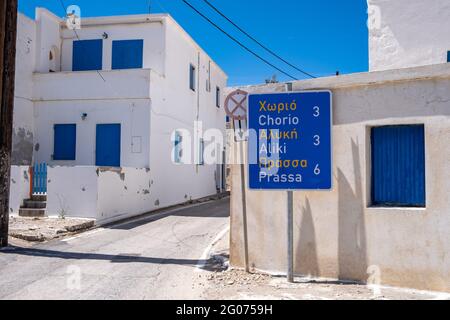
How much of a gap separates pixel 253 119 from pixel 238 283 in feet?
8.30

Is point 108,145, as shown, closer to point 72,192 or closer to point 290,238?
point 72,192

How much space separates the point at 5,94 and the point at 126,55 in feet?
32.5

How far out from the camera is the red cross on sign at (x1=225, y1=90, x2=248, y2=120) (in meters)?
7.27

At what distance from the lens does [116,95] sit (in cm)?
1709

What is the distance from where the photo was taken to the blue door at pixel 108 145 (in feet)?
56.2

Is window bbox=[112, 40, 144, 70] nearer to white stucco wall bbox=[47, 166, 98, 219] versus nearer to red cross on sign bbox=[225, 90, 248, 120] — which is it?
white stucco wall bbox=[47, 166, 98, 219]

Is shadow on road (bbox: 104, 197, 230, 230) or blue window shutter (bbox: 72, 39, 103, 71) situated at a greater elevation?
blue window shutter (bbox: 72, 39, 103, 71)

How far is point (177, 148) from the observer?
2084 centimetres

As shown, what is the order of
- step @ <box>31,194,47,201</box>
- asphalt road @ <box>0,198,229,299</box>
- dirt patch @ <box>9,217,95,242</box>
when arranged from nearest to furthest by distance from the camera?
asphalt road @ <box>0,198,229,299</box> < dirt patch @ <box>9,217,95,242</box> < step @ <box>31,194,47,201</box>

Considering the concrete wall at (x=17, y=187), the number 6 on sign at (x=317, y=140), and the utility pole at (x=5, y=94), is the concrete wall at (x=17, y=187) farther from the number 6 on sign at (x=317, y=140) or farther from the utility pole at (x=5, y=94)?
the number 6 on sign at (x=317, y=140)

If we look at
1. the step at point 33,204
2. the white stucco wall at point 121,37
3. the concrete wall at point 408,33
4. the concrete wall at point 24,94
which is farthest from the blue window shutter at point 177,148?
the concrete wall at point 408,33

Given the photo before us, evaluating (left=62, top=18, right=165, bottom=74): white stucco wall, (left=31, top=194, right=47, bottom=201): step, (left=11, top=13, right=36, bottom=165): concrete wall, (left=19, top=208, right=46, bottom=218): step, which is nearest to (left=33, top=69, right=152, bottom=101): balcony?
(left=11, top=13, right=36, bottom=165): concrete wall

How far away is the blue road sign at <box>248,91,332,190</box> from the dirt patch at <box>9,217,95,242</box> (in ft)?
21.4
